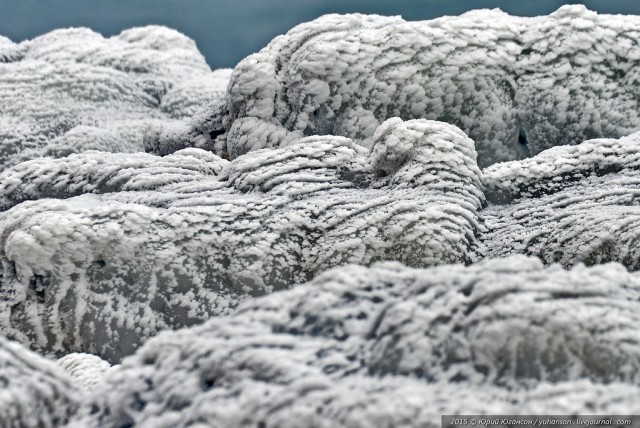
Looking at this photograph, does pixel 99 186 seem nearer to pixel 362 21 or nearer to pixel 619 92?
pixel 362 21

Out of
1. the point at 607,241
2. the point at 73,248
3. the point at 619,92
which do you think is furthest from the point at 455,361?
the point at 619,92

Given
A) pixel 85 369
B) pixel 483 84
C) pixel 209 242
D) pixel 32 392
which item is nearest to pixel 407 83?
pixel 483 84

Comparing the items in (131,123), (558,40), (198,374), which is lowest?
(131,123)

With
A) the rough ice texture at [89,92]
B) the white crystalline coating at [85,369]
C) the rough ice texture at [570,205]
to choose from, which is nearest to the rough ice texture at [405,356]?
the white crystalline coating at [85,369]

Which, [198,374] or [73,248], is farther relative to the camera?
[73,248]

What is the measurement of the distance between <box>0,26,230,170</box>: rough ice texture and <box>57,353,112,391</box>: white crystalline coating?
100 centimetres

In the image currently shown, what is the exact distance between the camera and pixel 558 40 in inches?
59.9

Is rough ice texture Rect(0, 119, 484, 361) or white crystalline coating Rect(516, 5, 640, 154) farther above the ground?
white crystalline coating Rect(516, 5, 640, 154)

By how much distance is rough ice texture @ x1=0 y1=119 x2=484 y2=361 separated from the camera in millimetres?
1093

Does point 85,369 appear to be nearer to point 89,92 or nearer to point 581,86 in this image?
point 581,86

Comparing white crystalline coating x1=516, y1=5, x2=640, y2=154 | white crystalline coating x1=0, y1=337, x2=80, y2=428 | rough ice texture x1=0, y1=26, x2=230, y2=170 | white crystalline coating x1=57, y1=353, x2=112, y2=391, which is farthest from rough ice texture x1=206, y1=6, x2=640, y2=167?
white crystalline coating x1=0, y1=337, x2=80, y2=428

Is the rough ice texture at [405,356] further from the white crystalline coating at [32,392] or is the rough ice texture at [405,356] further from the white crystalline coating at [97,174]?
the white crystalline coating at [97,174]

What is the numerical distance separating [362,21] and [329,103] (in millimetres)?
236

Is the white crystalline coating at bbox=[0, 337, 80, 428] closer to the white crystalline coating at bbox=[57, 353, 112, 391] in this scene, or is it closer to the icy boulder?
the white crystalline coating at bbox=[57, 353, 112, 391]
